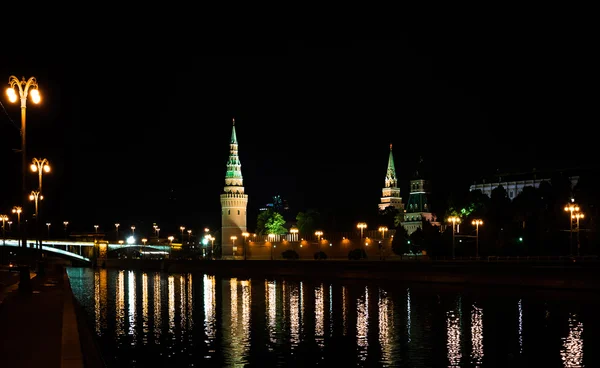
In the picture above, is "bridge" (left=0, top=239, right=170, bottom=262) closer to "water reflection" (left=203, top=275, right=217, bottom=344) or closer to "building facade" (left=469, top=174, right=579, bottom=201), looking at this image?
"building facade" (left=469, top=174, right=579, bottom=201)

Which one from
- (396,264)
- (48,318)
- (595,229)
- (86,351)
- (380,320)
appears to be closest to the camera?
(86,351)

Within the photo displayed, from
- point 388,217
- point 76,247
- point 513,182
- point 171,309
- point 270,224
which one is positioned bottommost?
point 76,247

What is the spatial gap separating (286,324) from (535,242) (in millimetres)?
50200

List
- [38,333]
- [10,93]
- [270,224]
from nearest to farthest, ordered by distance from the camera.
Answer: [38,333], [10,93], [270,224]

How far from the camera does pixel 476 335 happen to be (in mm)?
27938

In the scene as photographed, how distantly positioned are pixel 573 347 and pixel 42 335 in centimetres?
1606

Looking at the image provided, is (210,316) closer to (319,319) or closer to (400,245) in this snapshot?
(319,319)

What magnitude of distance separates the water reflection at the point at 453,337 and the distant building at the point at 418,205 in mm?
108844

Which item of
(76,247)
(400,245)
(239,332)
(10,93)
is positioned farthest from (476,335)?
(76,247)

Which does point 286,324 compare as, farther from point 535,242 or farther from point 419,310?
point 535,242

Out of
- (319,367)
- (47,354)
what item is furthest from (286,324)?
(47,354)

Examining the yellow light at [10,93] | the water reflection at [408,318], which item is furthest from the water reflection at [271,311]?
the yellow light at [10,93]

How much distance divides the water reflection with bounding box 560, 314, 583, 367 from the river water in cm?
3

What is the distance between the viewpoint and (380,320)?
109 feet
